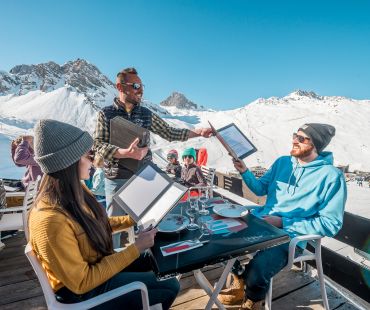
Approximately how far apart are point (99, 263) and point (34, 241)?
0.32 metres

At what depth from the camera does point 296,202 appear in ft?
6.95

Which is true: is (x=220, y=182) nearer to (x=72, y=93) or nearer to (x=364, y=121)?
(x=364, y=121)

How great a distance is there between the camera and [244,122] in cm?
5122

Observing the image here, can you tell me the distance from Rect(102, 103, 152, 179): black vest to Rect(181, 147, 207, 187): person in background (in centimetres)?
251

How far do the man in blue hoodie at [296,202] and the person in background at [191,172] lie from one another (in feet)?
8.08

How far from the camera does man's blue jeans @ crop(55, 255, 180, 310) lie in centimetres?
119

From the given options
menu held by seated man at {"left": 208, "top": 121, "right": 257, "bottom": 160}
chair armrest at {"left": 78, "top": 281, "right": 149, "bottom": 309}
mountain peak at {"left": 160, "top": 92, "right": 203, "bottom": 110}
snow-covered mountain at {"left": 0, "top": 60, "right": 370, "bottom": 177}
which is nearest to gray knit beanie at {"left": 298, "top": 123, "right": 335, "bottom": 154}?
menu held by seated man at {"left": 208, "top": 121, "right": 257, "bottom": 160}

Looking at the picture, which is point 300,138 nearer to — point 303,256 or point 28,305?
point 303,256

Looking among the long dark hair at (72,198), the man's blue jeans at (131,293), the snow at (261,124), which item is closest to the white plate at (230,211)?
the man's blue jeans at (131,293)

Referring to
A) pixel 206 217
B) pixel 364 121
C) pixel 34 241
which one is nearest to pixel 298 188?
pixel 206 217

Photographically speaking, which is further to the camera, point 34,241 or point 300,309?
point 300,309

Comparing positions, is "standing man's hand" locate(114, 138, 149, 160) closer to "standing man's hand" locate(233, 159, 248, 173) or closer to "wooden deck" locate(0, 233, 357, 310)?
"standing man's hand" locate(233, 159, 248, 173)

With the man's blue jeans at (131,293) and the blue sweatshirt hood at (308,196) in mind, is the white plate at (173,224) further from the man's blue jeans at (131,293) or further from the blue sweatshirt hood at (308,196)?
the blue sweatshirt hood at (308,196)

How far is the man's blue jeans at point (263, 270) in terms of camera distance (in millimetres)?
1725
